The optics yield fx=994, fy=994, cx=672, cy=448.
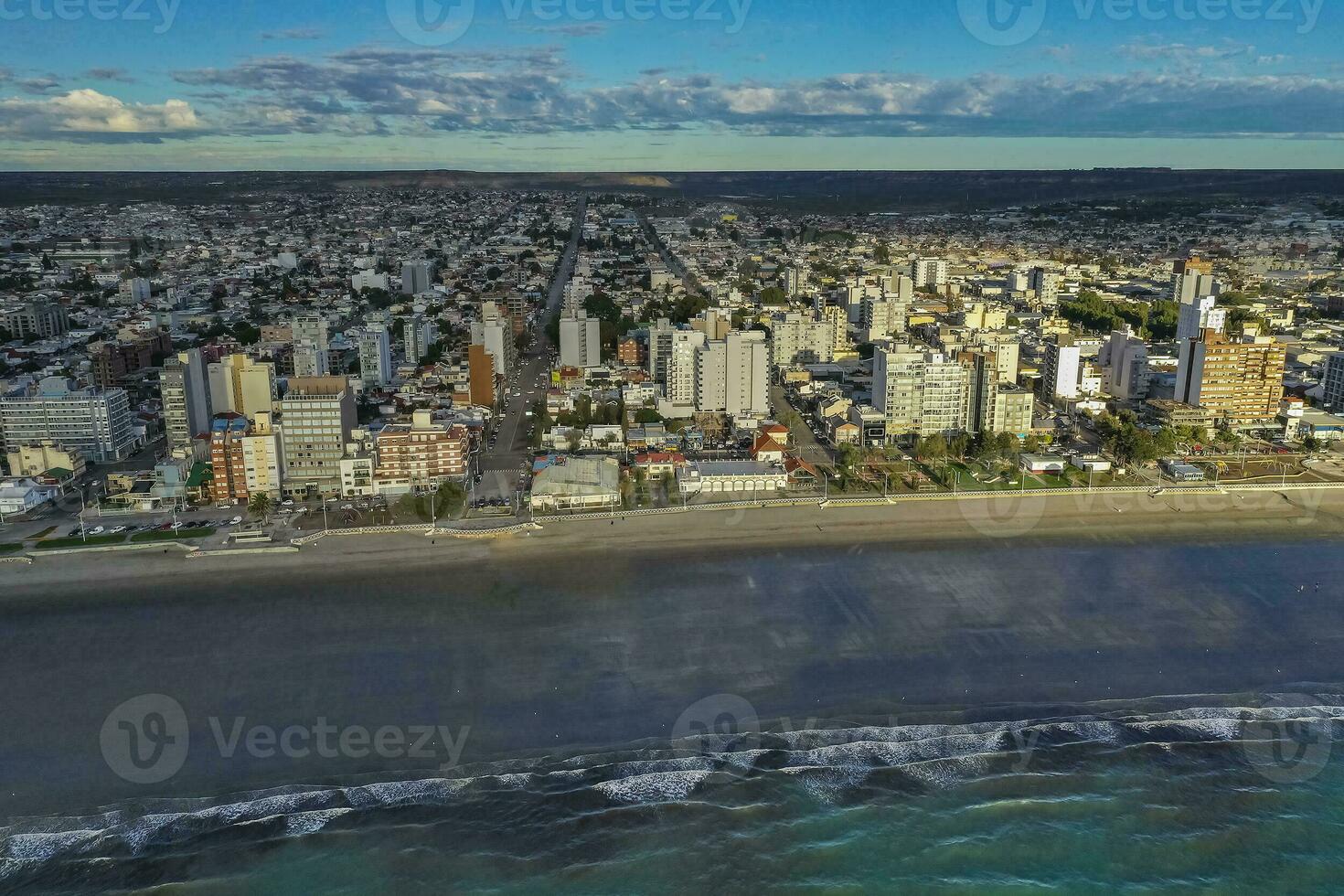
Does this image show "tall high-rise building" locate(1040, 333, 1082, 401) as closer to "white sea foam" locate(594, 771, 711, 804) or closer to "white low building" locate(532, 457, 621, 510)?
"white low building" locate(532, 457, 621, 510)

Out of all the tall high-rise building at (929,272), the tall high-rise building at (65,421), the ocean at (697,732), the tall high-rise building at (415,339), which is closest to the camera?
the ocean at (697,732)

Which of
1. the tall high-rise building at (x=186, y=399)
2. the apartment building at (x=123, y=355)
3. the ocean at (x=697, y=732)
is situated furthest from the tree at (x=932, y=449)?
the apartment building at (x=123, y=355)

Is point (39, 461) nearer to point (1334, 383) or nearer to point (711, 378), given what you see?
point (711, 378)

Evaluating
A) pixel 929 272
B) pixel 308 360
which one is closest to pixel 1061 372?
pixel 308 360

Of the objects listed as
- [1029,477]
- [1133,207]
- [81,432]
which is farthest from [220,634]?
[1133,207]

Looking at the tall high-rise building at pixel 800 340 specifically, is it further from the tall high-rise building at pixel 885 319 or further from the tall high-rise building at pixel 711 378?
the tall high-rise building at pixel 711 378

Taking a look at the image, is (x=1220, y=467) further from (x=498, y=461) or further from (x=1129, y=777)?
(x=498, y=461)

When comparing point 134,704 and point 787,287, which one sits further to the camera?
point 787,287
